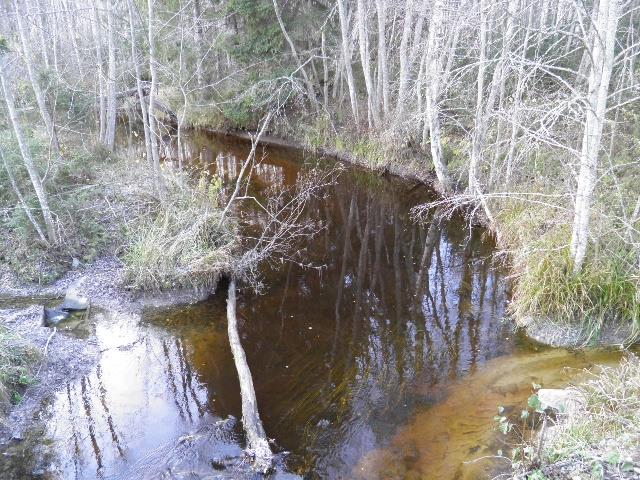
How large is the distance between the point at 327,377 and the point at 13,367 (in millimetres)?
4313

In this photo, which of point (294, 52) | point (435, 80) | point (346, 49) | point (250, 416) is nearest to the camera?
point (250, 416)

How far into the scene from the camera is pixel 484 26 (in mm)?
10219

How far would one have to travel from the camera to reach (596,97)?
249 inches

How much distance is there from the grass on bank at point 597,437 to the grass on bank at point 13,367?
6.15 m

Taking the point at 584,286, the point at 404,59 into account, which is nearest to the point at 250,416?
the point at 584,286

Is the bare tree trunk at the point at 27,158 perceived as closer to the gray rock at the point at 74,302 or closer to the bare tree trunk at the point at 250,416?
the gray rock at the point at 74,302

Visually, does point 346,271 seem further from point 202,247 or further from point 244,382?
point 244,382

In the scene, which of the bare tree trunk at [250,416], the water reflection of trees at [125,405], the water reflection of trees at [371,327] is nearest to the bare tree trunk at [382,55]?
the water reflection of trees at [371,327]

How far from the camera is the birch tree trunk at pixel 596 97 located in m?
5.93

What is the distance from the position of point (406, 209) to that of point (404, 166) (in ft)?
8.41

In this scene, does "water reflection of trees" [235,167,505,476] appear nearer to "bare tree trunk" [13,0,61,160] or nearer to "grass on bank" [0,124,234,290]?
"grass on bank" [0,124,234,290]

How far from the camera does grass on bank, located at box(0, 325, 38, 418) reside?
6.34m

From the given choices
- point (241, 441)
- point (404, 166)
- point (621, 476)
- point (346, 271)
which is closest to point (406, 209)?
point (404, 166)

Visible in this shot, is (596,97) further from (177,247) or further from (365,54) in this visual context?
(365,54)
